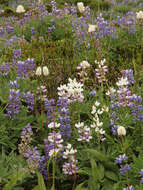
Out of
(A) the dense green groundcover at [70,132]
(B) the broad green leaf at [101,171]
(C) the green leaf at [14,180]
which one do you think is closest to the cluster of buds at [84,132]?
(A) the dense green groundcover at [70,132]

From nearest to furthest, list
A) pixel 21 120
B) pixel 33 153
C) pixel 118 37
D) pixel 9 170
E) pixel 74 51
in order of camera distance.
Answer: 1. pixel 33 153
2. pixel 9 170
3. pixel 21 120
4. pixel 74 51
5. pixel 118 37

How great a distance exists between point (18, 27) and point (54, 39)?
2.95ft

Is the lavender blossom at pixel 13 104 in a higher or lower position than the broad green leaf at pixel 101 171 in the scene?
higher

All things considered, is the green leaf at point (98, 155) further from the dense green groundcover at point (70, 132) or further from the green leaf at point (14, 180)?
the green leaf at point (14, 180)

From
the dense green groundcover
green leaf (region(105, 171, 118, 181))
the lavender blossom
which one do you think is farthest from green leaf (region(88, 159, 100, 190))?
the lavender blossom

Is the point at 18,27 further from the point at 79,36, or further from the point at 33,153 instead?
the point at 33,153

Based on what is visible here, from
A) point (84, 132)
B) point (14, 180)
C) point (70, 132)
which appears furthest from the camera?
point (70, 132)

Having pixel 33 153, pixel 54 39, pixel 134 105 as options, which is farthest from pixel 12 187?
pixel 54 39

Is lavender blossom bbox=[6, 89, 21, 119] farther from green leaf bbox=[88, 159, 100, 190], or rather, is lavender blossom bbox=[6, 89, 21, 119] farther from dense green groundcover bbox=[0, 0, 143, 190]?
green leaf bbox=[88, 159, 100, 190]

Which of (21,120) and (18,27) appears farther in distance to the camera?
(18,27)

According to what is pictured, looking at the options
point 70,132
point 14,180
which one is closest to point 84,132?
point 70,132

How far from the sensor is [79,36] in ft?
15.3

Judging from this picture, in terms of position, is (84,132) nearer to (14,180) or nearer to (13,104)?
(14,180)

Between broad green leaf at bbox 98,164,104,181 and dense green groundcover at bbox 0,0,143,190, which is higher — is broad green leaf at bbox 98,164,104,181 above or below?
below
